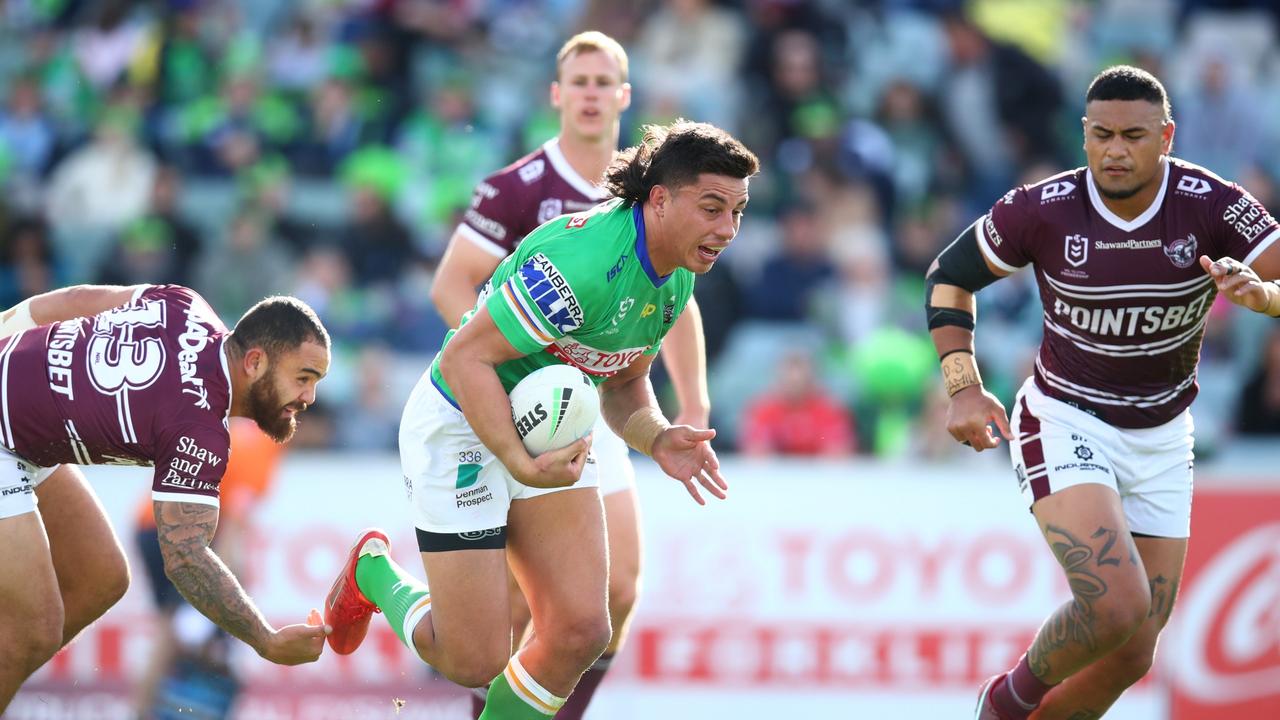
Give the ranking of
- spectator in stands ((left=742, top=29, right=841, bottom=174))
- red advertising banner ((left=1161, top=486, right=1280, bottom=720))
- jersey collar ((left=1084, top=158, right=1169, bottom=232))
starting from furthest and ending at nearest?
spectator in stands ((left=742, top=29, right=841, bottom=174)), red advertising banner ((left=1161, top=486, right=1280, bottom=720)), jersey collar ((left=1084, top=158, right=1169, bottom=232))

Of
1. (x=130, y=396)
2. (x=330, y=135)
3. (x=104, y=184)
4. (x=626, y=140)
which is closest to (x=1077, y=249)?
(x=130, y=396)

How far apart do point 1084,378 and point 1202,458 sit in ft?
15.6

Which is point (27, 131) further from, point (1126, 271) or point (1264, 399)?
point (1126, 271)

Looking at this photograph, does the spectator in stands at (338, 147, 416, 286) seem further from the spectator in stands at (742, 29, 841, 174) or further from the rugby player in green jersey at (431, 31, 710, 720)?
the rugby player in green jersey at (431, 31, 710, 720)

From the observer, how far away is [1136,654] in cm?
640

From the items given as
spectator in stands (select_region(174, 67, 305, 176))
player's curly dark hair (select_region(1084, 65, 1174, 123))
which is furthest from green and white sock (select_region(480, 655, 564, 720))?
spectator in stands (select_region(174, 67, 305, 176))

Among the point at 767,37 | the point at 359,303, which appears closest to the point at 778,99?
the point at 767,37

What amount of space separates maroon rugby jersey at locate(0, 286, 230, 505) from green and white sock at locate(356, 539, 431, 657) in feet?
2.93

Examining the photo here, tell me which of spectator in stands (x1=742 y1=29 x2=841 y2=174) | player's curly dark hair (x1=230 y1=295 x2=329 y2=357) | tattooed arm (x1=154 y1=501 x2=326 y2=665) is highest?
spectator in stands (x1=742 y1=29 x2=841 y2=174)

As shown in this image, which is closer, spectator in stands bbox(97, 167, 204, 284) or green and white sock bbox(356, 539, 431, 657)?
green and white sock bbox(356, 539, 431, 657)

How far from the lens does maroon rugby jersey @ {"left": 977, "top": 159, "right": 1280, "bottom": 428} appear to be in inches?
243

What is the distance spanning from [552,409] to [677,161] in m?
1.01

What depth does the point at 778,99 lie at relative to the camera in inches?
531

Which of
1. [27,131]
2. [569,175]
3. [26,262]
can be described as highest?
[569,175]
